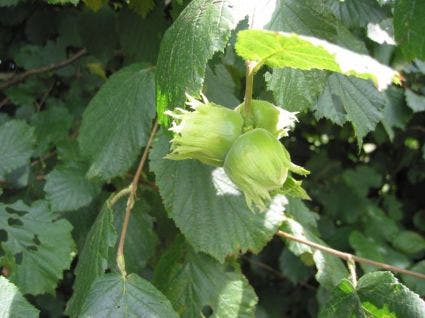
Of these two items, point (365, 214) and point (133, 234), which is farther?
point (365, 214)

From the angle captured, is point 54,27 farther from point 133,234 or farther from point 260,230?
point 260,230

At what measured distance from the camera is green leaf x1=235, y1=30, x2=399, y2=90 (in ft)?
1.81

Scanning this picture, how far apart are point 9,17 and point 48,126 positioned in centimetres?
47

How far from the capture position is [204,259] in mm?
1240

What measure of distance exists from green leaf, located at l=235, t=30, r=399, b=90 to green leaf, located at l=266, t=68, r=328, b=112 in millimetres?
154

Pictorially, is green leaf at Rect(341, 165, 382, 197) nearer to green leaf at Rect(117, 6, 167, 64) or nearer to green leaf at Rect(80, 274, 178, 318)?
green leaf at Rect(117, 6, 167, 64)

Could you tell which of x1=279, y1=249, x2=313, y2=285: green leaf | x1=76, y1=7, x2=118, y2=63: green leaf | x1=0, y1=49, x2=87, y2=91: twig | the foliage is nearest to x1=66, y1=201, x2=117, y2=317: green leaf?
the foliage

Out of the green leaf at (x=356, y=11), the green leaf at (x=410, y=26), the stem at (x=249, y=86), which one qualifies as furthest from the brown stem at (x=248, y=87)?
the green leaf at (x=356, y=11)

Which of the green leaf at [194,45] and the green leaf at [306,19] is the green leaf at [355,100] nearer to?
the green leaf at [306,19]

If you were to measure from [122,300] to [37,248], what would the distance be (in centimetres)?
35

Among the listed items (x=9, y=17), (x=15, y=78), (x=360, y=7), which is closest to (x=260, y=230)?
(x=360, y=7)

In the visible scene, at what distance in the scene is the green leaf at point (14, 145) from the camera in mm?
1312

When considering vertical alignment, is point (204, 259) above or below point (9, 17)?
below

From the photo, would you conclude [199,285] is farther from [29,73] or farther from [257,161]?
[29,73]
